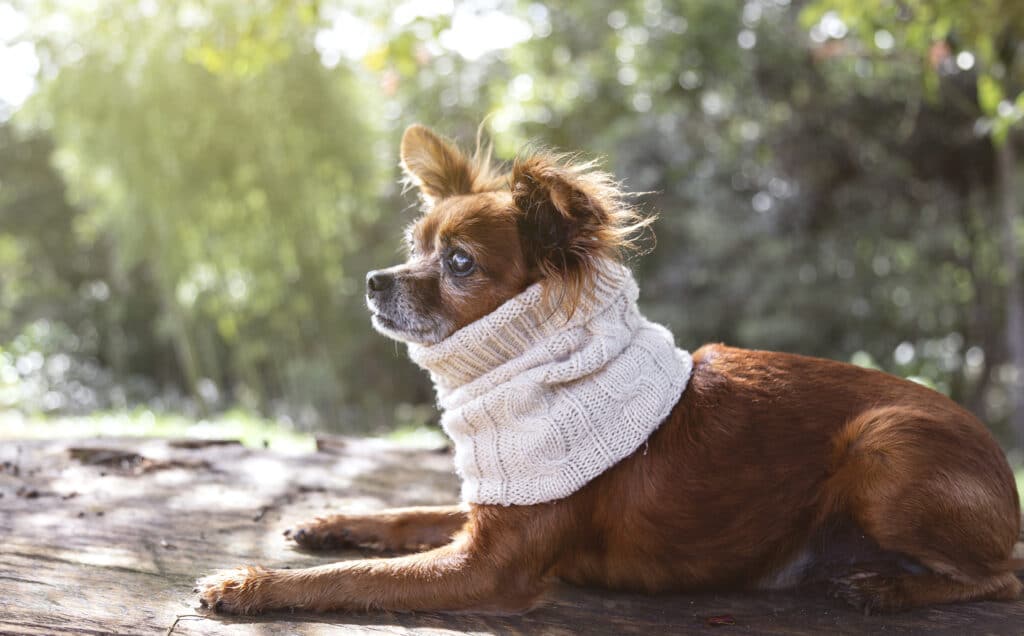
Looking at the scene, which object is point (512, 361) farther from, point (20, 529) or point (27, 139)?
point (27, 139)

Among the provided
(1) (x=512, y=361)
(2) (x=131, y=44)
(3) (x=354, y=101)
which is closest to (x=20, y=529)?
(1) (x=512, y=361)

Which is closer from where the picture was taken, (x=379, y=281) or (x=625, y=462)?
(x=625, y=462)

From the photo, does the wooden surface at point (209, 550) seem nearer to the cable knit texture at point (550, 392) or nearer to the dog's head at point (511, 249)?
the cable knit texture at point (550, 392)

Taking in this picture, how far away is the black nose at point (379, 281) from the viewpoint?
2322mm

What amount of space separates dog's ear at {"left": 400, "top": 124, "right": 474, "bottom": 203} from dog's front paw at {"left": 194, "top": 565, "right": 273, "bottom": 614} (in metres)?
1.31

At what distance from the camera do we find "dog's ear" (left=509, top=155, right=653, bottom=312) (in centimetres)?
218

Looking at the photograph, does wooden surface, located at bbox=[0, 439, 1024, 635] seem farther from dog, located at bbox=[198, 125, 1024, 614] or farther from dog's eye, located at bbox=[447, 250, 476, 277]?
dog's eye, located at bbox=[447, 250, 476, 277]

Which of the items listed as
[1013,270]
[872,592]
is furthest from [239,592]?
[1013,270]

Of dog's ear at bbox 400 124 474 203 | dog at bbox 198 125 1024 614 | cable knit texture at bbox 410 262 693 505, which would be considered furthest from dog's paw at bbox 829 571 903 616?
dog's ear at bbox 400 124 474 203

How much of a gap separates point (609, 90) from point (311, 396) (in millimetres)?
5987

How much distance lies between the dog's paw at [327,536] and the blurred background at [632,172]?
4.84 metres

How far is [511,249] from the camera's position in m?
2.26

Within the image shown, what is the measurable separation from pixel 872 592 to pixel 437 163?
1.80 m

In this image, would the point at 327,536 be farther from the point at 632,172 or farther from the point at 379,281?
the point at 632,172
